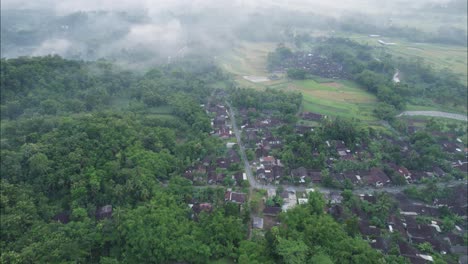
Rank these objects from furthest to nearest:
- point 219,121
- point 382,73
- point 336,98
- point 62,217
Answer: point 382,73 → point 336,98 → point 219,121 → point 62,217

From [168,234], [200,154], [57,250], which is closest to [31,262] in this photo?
[57,250]

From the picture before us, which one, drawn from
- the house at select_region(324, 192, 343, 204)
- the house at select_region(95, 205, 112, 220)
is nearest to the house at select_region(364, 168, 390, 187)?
the house at select_region(324, 192, 343, 204)

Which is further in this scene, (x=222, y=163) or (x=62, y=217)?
(x=222, y=163)

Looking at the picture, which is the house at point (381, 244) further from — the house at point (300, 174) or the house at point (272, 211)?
the house at point (300, 174)

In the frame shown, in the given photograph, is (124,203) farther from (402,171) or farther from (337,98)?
Result: (337,98)

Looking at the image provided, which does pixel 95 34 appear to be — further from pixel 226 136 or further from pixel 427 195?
pixel 427 195

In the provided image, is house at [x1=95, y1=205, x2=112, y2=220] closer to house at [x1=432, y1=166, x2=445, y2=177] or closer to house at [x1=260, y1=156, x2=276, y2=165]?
house at [x1=260, y1=156, x2=276, y2=165]

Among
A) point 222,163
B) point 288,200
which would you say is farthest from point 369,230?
point 222,163
